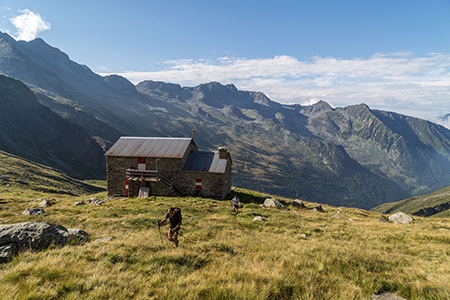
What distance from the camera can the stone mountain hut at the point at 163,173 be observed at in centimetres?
3569

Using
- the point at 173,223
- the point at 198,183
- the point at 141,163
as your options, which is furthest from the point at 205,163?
the point at 173,223

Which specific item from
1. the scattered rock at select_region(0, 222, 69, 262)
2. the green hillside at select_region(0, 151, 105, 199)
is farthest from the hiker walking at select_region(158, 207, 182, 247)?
the green hillside at select_region(0, 151, 105, 199)

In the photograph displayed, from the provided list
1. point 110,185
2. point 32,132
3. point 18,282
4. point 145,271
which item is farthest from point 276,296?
point 32,132

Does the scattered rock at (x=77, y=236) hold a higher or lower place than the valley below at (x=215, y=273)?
lower

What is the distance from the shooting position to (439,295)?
5.96 m

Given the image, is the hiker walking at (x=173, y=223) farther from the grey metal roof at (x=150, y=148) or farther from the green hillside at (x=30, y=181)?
the green hillside at (x=30, y=181)

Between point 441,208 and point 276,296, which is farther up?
point 276,296

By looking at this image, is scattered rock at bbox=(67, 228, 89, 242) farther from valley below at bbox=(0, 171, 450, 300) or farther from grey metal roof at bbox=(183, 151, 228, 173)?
grey metal roof at bbox=(183, 151, 228, 173)

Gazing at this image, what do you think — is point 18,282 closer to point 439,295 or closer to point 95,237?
point 95,237

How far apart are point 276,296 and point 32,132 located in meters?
253

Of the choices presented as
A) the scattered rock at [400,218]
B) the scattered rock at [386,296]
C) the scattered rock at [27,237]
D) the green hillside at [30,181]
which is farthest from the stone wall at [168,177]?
the scattered rock at [386,296]

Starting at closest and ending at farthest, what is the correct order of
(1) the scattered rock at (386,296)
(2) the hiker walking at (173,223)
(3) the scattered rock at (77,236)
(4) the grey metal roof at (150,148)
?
(1) the scattered rock at (386,296)
(3) the scattered rock at (77,236)
(2) the hiker walking at (173,223)
(4) the grey metal roof at (150,148)

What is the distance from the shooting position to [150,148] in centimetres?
3778

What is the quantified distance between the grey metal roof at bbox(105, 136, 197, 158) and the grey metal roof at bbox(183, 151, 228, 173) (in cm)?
218
